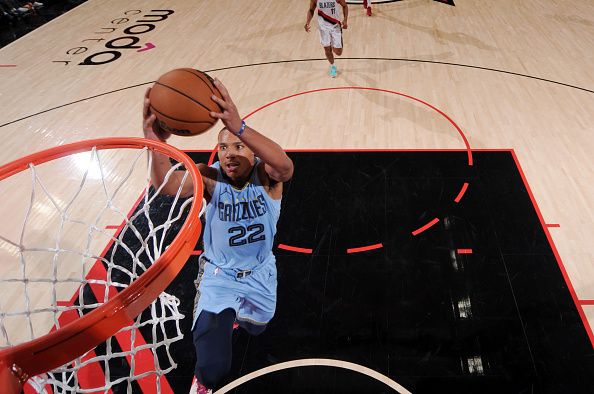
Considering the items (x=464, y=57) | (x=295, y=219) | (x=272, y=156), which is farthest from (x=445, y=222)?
(x=464, y=57)

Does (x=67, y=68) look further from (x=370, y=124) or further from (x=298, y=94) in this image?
(x=370, y=124)

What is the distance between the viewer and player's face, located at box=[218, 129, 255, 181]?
10.2 ft

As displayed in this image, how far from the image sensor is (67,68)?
347 inches

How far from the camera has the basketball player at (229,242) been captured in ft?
10.4

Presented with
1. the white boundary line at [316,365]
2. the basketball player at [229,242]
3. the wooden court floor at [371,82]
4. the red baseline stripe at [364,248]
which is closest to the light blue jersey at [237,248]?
the basketball player at [229,242]

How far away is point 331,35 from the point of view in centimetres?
738

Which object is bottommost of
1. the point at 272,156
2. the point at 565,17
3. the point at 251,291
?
the point at 565,17

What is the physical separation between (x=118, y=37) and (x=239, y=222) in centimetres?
812

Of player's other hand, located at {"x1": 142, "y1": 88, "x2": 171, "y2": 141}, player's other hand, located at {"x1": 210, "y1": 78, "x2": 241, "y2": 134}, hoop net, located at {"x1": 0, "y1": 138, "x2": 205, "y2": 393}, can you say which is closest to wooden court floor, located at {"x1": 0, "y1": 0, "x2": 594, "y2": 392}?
hoop net, located at {"x1": 0, "y1": 138, "x2": 205, "y2": 393}

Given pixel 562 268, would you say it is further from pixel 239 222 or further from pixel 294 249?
pixel 239 222

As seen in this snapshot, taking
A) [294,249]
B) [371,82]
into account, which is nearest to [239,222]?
[294,249]

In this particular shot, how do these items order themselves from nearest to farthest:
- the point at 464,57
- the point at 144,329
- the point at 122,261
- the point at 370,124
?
the point at 144,329, the point at 122,261, the point at 370,124, the point at 464,57

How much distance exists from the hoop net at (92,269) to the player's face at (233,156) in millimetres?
246

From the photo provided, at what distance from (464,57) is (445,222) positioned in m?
4.30
